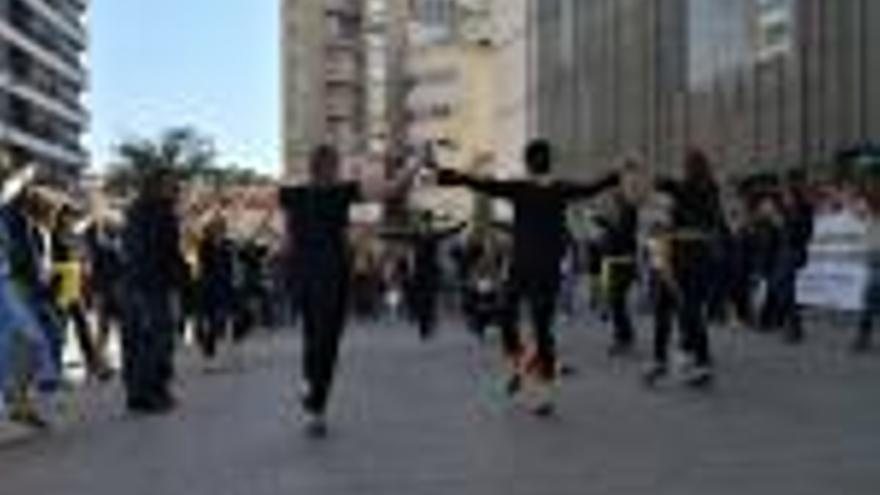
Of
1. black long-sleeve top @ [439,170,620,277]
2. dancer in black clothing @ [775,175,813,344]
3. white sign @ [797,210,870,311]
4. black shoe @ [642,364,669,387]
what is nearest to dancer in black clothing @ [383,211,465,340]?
white sign @ [797,210,870,311]

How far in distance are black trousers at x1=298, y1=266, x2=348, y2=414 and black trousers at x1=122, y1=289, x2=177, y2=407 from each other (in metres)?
3.45

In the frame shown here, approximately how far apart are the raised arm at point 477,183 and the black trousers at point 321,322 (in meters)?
1.00

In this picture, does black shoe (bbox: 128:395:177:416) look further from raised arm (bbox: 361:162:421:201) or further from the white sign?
the white sign

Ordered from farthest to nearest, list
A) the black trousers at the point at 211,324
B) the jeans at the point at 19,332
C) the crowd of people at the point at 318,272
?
the black trousers at the point at 211,324, the jeans at the point at 19,332, the crowd of people at the point at 318,272

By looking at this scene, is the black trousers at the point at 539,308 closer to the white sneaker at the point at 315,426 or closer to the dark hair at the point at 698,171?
the white sneaker at the point at 315,426

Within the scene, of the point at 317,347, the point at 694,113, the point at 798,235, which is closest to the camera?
the point at 317,347

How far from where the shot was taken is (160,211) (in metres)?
21.5

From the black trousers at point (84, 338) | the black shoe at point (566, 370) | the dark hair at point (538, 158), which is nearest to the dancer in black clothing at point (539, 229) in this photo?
the dark hair at point (538, 158)

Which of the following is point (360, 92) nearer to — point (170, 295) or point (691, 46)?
point (691, 46)

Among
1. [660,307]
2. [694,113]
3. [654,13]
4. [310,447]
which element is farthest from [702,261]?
[654,13]

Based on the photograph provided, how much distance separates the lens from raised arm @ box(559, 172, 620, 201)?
64.0 feet

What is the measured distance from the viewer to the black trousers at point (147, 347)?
21344mm

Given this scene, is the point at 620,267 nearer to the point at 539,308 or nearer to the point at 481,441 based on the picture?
the point at 539,308

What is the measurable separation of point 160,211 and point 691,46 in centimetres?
4690
